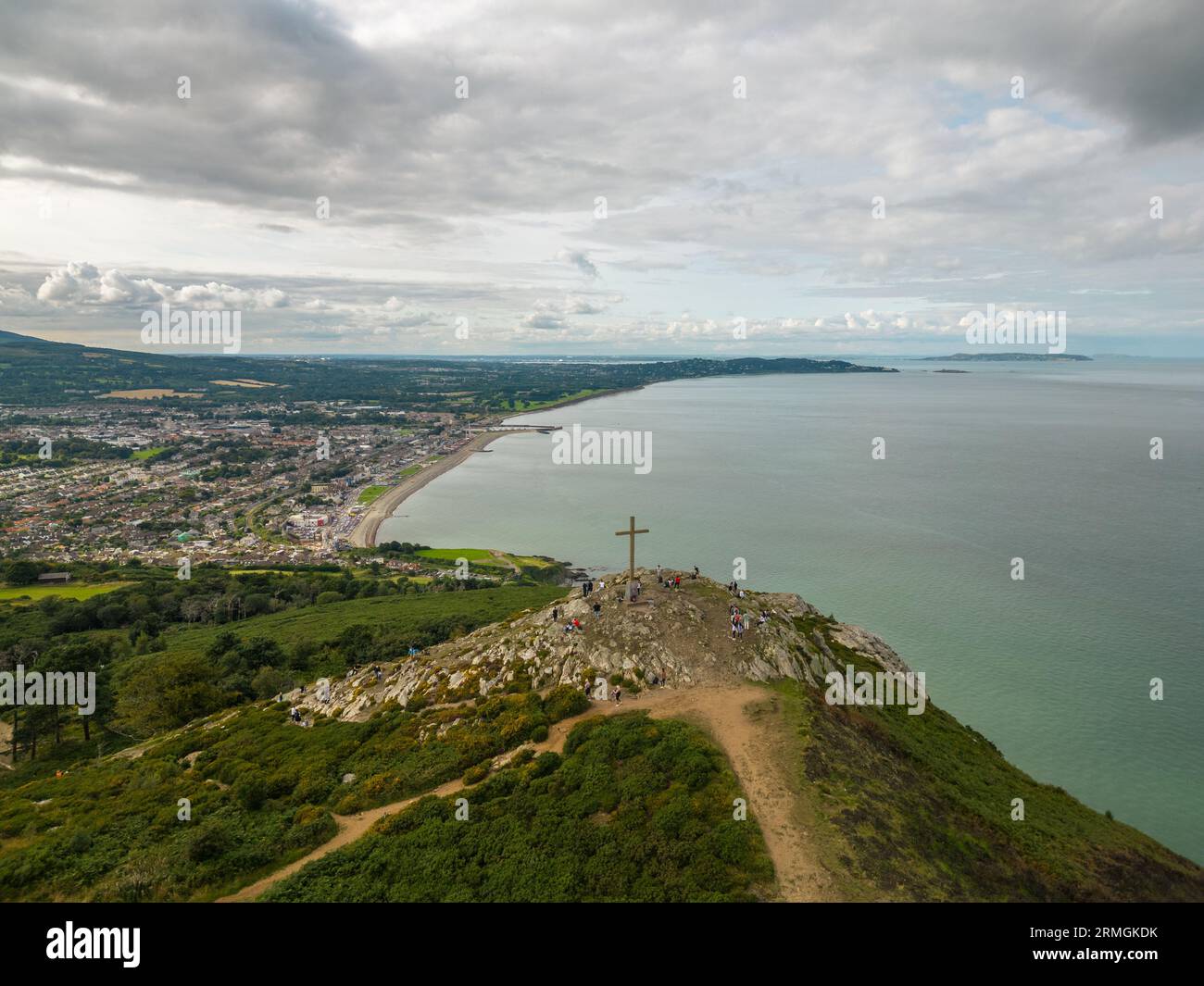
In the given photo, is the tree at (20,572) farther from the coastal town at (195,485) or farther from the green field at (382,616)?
the green field at (382,616)

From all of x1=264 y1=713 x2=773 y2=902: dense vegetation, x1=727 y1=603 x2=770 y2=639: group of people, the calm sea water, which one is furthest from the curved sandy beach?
x1=264 y1=713 x2=773 y2=902: dense vegetation

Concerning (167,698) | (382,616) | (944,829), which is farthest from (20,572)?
(944,829)

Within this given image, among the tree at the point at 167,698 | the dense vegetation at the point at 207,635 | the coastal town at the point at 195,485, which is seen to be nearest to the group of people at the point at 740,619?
the dense vegetation at the point at 207,635

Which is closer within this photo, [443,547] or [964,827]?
[964,827]

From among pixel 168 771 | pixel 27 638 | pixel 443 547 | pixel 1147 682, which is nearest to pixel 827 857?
pixel 168 771

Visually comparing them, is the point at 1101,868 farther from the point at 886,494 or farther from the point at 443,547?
the point at 886,494

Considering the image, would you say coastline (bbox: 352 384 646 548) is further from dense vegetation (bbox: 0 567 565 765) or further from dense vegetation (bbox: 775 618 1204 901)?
dense vegetation (bbox: 775 618 1204 901)

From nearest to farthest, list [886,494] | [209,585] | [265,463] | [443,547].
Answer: [209,585], [443,547], [886,494], [265,463]
